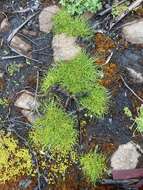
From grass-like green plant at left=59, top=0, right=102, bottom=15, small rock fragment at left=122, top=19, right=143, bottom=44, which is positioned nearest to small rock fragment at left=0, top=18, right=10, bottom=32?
grass-like green plant at left=59, top=0, right=102, bottom=15

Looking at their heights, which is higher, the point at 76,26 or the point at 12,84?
the point at 76,26

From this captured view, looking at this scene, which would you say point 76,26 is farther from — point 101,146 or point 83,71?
point 101,146

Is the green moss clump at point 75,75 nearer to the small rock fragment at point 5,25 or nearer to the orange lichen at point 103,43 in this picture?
the orange lichen at point 103,43

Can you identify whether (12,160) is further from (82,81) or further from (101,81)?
(101,81)

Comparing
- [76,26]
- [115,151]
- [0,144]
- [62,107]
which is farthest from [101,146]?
[76,26]

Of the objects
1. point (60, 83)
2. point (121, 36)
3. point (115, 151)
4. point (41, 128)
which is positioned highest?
point (121, 36)

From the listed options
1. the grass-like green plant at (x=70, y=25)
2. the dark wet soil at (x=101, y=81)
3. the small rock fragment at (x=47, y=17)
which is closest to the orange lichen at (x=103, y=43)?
the dark wet soil at (x=101, y=81)

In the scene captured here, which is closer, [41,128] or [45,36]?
[41,128]

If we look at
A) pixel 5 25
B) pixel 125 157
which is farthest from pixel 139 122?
pixel 5 25
